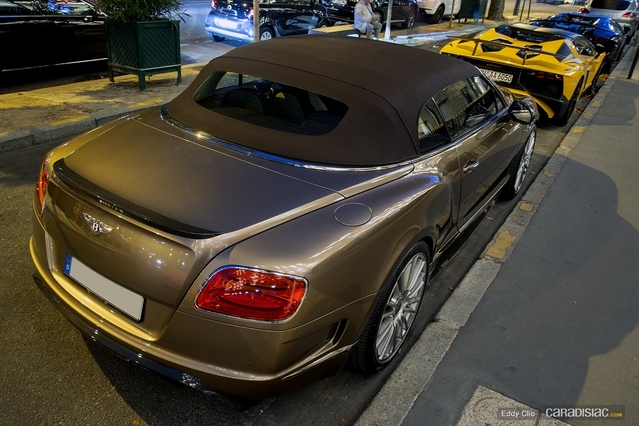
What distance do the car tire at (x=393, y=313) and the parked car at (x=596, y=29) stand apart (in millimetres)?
10432

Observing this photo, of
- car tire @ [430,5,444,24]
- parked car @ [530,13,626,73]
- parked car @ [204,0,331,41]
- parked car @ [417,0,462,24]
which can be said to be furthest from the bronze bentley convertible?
car tire @ [430,5,444,24]

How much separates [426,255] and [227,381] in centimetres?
135

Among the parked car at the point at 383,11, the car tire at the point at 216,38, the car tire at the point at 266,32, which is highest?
the parked car at the point at 383,11

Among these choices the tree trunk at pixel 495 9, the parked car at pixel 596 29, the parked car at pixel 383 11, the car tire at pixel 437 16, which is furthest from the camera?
the tree trunk at pixel 495 9

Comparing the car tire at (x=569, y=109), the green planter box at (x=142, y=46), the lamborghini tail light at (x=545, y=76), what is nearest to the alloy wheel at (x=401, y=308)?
the lamborghini tail light at (x=545, y=76)

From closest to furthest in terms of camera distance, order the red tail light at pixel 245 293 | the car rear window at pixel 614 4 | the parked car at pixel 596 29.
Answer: the red tail light at pixel 245 293 → the parked car at pixel 596 29 → the car rear window at pixel 614 4

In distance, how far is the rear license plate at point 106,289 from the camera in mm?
2100

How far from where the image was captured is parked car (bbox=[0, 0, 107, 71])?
287 inches

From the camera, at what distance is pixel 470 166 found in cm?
339

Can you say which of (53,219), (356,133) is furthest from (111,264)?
(356,133)

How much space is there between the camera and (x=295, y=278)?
199 centimetres

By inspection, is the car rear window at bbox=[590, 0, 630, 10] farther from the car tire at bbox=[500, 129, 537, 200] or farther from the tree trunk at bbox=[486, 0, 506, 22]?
the car tire at bbox=[500, 129, 537, 200]

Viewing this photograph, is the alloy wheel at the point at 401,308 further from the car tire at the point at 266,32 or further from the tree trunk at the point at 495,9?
the tree trunk at the point at 495,9

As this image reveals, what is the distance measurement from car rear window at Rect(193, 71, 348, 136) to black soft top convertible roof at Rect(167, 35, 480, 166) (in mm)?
44
